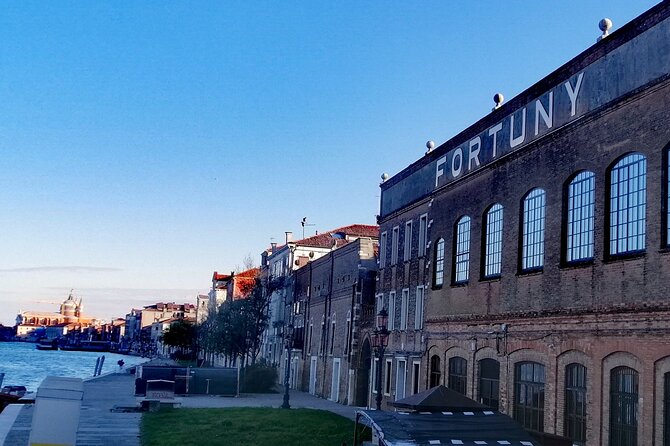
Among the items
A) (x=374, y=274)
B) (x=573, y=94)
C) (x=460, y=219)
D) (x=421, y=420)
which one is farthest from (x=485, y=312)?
(x=374, y=274)

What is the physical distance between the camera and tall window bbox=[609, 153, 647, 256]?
1838 centimetres

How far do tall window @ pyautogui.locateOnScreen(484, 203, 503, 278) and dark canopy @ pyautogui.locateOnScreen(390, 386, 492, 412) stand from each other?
8366 millimetres

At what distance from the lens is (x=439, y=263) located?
102 feet

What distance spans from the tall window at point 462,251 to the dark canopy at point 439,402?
10584 millimetres

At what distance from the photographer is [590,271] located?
1995 cm

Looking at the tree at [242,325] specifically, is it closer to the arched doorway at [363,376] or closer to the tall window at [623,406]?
the arched doorway at [363,376]

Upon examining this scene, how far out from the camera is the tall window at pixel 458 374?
27.5 m

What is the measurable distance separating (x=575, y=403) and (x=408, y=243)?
1506 cm

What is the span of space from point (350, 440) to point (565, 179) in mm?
11023

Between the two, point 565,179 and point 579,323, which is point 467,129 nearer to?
point 565,179

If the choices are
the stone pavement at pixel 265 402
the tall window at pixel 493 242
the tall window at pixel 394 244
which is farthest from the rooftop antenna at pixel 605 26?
the stone pavement at pixel 265 402

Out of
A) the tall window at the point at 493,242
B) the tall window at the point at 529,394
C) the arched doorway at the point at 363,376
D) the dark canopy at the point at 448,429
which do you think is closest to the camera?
the dark canopy at the point at 448,429

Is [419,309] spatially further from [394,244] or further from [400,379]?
[394,244]

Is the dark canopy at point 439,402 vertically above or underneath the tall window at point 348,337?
underneath
